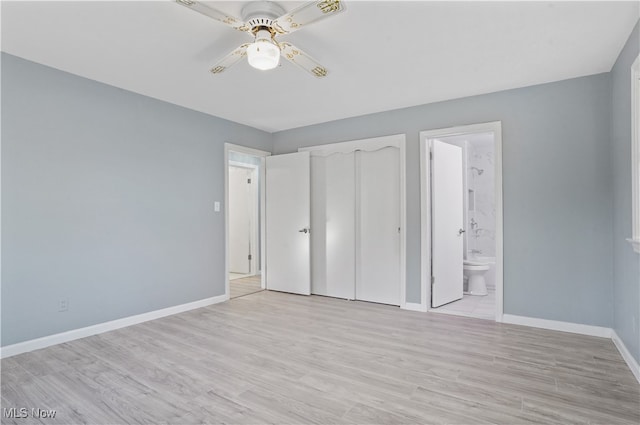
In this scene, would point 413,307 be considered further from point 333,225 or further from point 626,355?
point 626,355

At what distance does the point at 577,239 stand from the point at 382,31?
2641 mm

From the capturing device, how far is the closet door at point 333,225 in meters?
4.74

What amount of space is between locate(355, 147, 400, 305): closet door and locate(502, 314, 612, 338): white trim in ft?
4.17

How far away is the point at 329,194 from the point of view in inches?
194

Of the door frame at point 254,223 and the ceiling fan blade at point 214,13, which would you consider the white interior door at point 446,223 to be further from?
the door frame at point 254,223

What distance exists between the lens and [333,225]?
4883 millimetres

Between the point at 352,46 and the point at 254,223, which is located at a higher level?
the point at 352,46

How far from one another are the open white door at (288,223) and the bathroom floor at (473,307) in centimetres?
188

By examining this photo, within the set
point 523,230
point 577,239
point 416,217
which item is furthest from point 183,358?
point 577,239

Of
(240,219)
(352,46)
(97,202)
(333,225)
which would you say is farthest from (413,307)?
(240,219)

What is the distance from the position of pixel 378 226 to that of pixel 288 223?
1.36 m

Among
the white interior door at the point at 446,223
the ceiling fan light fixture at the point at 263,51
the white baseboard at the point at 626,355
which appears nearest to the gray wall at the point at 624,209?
the white baseboard at the point at 626,355

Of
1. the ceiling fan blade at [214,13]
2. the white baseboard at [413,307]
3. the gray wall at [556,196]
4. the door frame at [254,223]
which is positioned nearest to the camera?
the ceiling fan blade at [214,13]

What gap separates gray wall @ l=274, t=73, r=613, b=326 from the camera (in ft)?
10.5
